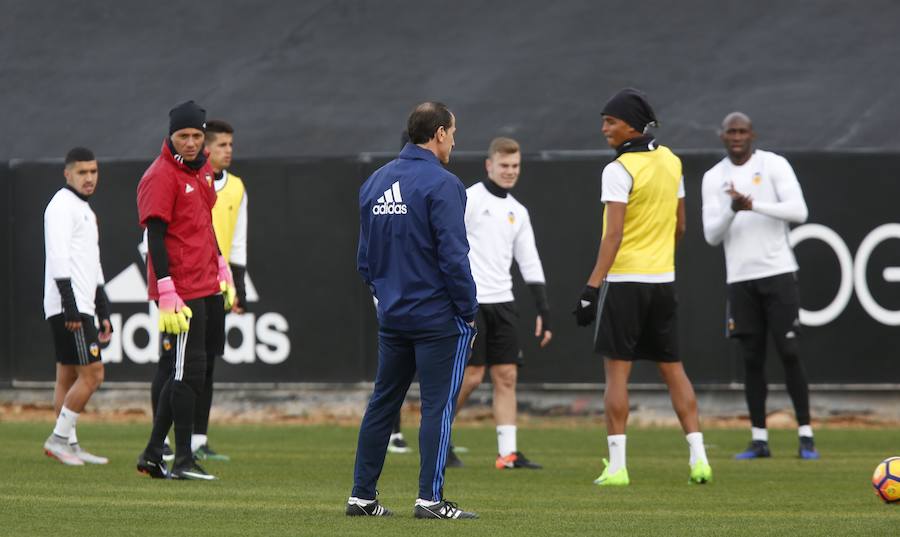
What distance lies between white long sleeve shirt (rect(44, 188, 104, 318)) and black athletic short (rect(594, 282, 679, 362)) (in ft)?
12.5

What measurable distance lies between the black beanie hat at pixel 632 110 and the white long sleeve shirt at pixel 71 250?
3.89m

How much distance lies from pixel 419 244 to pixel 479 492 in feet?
7.65

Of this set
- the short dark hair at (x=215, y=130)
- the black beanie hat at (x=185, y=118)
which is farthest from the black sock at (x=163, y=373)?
the short dark hair at (x=215, y=130)

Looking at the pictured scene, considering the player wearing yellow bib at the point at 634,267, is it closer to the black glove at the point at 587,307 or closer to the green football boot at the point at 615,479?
the green football boot at the point at 615,479

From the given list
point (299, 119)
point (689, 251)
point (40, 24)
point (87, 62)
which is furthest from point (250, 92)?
point (689, 251)

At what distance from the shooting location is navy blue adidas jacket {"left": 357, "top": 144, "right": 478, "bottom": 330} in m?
7.19

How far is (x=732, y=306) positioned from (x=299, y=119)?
777 cm

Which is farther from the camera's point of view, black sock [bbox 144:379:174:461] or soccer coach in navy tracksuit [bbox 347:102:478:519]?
black sock [bbox 144:379:174:461]

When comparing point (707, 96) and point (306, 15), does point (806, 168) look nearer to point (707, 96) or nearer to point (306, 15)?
point (707, 96)

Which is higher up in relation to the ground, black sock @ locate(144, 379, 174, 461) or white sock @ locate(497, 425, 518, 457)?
black sock @ locate(144, 379, 174, 461)

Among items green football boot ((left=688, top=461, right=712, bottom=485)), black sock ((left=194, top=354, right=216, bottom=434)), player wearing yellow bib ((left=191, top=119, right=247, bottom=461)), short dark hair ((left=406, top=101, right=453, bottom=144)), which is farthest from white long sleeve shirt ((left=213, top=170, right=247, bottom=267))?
short dark hair ((left=406, top=101, right=453, bottom=144))

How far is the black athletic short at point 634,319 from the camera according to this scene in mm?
9352

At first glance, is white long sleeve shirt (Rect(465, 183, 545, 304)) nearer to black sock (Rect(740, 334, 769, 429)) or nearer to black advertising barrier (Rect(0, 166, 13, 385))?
Answer: black sock (Rect(740, 334, 769, 429))

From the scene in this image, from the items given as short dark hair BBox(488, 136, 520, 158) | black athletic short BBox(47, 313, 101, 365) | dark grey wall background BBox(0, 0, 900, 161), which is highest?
dark grey wall background BBox(0, 0, 900, 161)
